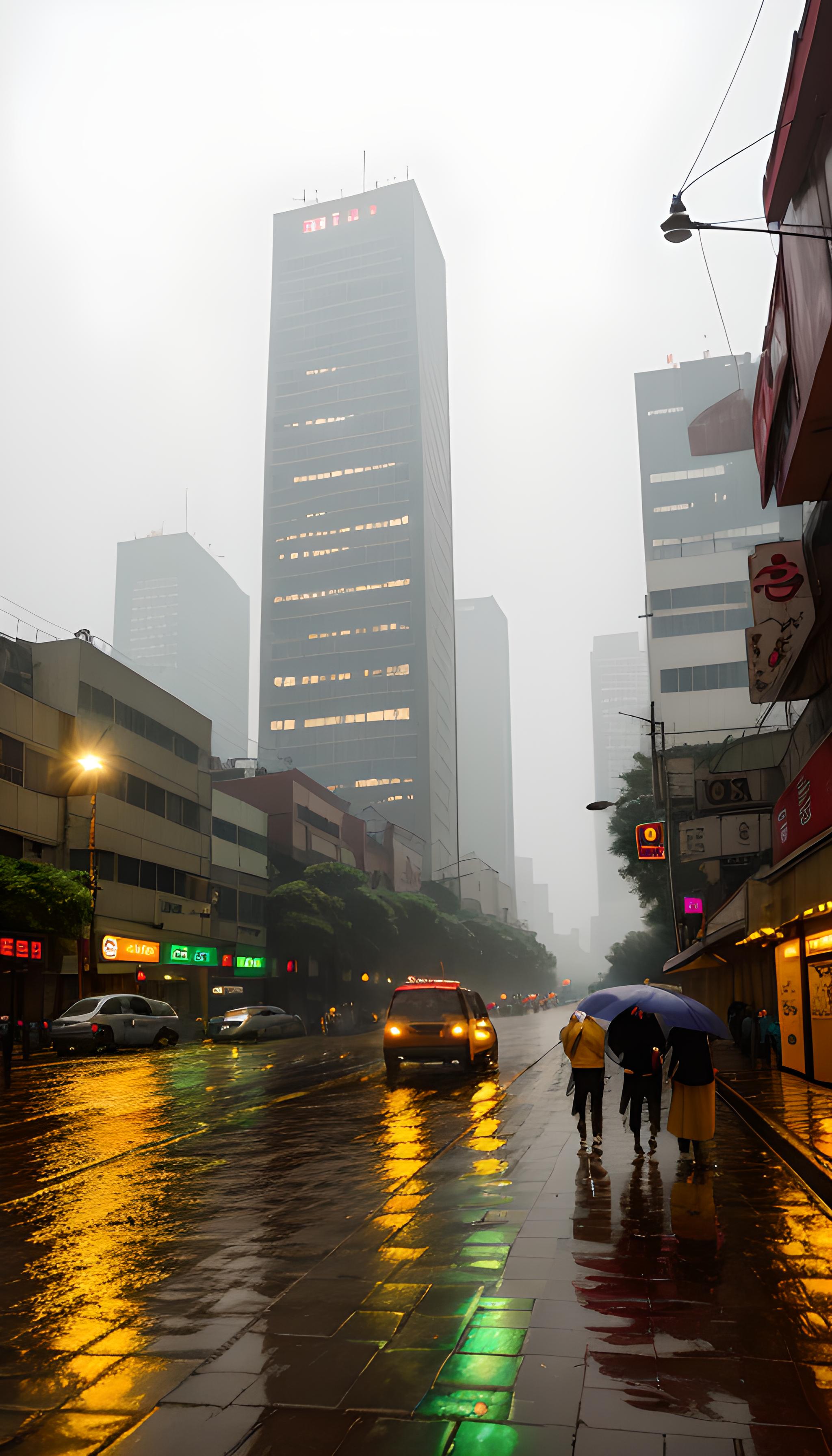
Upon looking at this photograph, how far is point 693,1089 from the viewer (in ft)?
35.3

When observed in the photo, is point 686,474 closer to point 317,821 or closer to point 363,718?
point 363,718

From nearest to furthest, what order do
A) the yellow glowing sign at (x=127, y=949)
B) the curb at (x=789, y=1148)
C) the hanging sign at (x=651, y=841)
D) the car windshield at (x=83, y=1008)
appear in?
the curb at (x=789, y=1148)
the car windshield at (x=83, y=1008)
the yellow glowing sign at (x=127, y=949)
the hanging sign at (x=651, y=841)

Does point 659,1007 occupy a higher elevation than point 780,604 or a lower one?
lower

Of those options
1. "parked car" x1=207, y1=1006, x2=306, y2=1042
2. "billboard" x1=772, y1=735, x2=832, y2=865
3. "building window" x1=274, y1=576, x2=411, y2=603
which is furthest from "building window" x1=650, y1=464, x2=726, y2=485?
"billboard" x1=772, y1=735, x2=832, y2=865

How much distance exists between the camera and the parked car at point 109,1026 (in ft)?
100

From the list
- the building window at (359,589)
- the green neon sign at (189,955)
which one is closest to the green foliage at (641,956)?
the green neon sign at (189,955)

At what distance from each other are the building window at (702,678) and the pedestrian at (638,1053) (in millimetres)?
97835

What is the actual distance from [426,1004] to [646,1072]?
31.1 feet

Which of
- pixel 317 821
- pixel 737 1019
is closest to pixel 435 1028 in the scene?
pixel 737 1019

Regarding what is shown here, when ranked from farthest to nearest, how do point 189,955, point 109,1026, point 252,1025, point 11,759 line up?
point 189,955 → point 252,1025 → point 11,759 → point 109,1026

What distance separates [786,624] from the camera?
18.7m

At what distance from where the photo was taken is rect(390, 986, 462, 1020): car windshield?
2089 cm

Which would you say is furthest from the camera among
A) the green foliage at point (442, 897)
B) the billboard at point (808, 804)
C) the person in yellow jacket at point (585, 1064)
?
the green foliage at point (442, 897)

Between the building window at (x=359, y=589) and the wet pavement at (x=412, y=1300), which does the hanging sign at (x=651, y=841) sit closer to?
the wet pavement at (x=412, y=1300)
